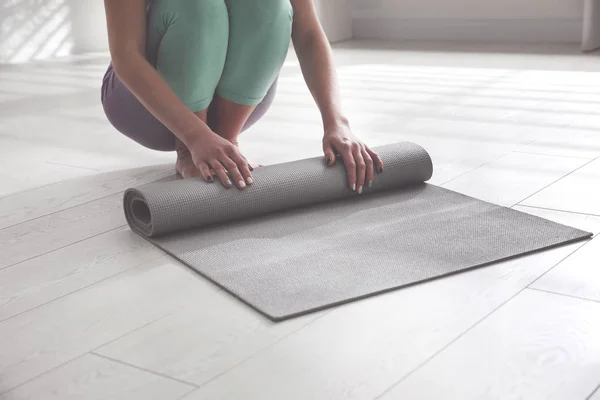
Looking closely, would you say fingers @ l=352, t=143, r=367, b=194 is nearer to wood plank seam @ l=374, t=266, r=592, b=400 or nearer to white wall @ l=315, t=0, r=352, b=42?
wood plank seam @ l=374, t=266, r=592, b=400

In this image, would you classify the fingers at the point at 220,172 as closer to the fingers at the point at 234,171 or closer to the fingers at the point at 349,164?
the fingers at the point at 234,171

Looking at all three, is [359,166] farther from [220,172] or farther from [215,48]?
[215,48]

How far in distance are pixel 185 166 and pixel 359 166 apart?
0.45m

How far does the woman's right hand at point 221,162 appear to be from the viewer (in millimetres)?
1566

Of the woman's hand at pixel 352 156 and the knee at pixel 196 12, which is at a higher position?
the knee at pixel 196 12

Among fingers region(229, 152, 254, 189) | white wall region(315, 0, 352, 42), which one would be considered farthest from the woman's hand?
white wall region(315, 0, 352, 42)

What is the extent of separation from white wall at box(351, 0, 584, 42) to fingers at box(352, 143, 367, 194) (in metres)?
3.42

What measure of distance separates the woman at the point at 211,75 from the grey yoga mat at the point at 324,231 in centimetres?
5

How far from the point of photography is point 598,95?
9.66 feet

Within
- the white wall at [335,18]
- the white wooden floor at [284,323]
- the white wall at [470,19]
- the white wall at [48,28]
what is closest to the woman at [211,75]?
the white wooden floor at [284,323]

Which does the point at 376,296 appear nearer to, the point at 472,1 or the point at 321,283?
the point at 321,283

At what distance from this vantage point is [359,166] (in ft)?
5.52

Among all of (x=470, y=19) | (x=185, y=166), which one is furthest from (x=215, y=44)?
(x=470, y=19)

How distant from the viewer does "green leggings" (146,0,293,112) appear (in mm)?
1757
